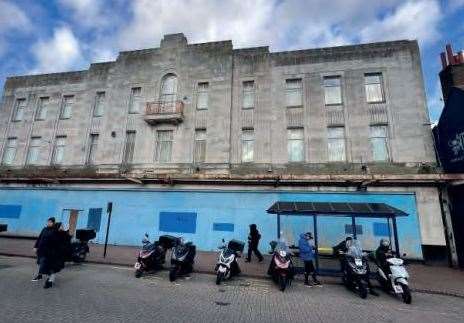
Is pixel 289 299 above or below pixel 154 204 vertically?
below

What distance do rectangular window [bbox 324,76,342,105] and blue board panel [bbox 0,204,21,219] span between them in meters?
22.5

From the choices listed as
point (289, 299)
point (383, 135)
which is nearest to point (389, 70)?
point (383, 135)

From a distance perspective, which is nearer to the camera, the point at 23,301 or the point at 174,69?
the point at 23,301

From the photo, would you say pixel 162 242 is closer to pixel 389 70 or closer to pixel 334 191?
pixel 334 191

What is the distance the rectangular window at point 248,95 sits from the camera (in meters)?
18.4

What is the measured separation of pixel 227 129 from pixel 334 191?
24.8ft

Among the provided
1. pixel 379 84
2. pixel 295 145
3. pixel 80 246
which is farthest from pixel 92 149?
pixel 379 84

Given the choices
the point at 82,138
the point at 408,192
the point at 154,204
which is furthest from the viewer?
the point at 82,138

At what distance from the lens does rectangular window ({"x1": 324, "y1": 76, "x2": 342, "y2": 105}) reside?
17.4 metres

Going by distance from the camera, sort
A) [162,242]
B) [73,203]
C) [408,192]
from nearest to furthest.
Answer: [162,242] → [408,192] → [73,203]

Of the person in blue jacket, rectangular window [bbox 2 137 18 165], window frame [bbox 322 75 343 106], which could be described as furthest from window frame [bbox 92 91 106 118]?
the person in blue jacket

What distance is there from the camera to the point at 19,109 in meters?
22.6

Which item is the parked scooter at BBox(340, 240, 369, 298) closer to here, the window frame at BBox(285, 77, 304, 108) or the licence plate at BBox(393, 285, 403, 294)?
the licence plate at BBox(393, 285, 403, 294)

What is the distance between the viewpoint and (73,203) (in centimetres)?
1870
